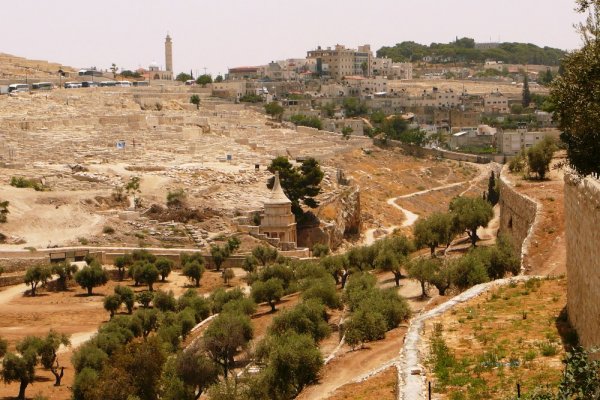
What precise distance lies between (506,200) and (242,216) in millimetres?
13438

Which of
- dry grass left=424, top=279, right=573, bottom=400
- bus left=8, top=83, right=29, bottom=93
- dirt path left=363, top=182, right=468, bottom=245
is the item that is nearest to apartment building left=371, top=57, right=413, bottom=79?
bus left=8, top=83, right=29, bottom=93

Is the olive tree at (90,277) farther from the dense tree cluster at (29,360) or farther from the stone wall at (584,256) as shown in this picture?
the stone wall at (584,256)

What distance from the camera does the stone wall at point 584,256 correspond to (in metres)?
10.5

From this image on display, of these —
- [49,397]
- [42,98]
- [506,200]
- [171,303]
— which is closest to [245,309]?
[171,303]

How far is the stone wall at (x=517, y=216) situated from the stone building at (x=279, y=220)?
32.6ft

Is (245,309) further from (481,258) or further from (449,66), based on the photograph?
(449,66)

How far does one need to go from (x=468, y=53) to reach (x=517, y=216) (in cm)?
14784

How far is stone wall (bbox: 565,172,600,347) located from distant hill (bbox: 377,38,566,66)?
15795 centimetres

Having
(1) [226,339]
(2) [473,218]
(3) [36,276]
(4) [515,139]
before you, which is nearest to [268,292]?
(2) [473,218]

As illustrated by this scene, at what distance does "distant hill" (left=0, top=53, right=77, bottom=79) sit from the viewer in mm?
88750

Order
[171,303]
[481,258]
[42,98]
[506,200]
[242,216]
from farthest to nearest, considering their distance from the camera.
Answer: [42,98] → [242,216] → [506,200] → [171,303] → [481,258]

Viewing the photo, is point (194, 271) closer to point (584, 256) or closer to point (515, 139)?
point (584, 256)

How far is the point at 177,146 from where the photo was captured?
5612 centimetres

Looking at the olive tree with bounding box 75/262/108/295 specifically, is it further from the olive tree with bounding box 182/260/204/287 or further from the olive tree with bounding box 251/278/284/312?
the olive tree with bounding box 251/278/284/312
